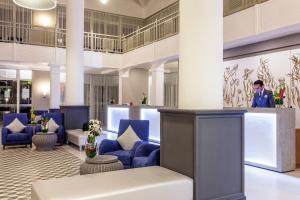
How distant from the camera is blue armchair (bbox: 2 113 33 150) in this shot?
8305mm

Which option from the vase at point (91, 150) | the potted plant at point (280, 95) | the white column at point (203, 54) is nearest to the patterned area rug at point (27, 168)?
the vase at point (91, 150)

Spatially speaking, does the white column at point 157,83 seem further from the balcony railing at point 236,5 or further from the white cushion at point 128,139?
the white cushion at point 128,139

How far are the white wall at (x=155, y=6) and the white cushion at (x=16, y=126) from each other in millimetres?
9946

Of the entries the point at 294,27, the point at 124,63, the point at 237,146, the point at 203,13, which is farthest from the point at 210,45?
the point at 124,63

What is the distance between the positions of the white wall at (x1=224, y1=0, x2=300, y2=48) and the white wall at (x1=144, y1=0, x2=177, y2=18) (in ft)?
25.6

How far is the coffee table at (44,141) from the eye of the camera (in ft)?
25.8

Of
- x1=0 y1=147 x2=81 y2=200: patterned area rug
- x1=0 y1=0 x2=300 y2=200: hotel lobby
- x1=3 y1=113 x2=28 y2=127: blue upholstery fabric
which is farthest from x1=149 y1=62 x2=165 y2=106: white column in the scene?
x1=3 y1=113 x2=28 y2=127: blue upholstery fabric

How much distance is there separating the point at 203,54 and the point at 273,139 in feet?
10.3

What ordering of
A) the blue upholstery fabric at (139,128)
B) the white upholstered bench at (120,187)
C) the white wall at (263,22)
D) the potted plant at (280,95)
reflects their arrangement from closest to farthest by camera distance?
the white upholstered bench at (120,187) < the blue upholstery fabric at (139,128) < the white wall at (263,22) < the potted plant at (280,95)

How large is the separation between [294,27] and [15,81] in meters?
12.7

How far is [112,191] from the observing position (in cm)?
272

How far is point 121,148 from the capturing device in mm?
5859

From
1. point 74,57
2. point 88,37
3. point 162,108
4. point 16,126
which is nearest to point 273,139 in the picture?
point 162,108

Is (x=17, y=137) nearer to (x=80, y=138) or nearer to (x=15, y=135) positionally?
(x=15, y=135)
